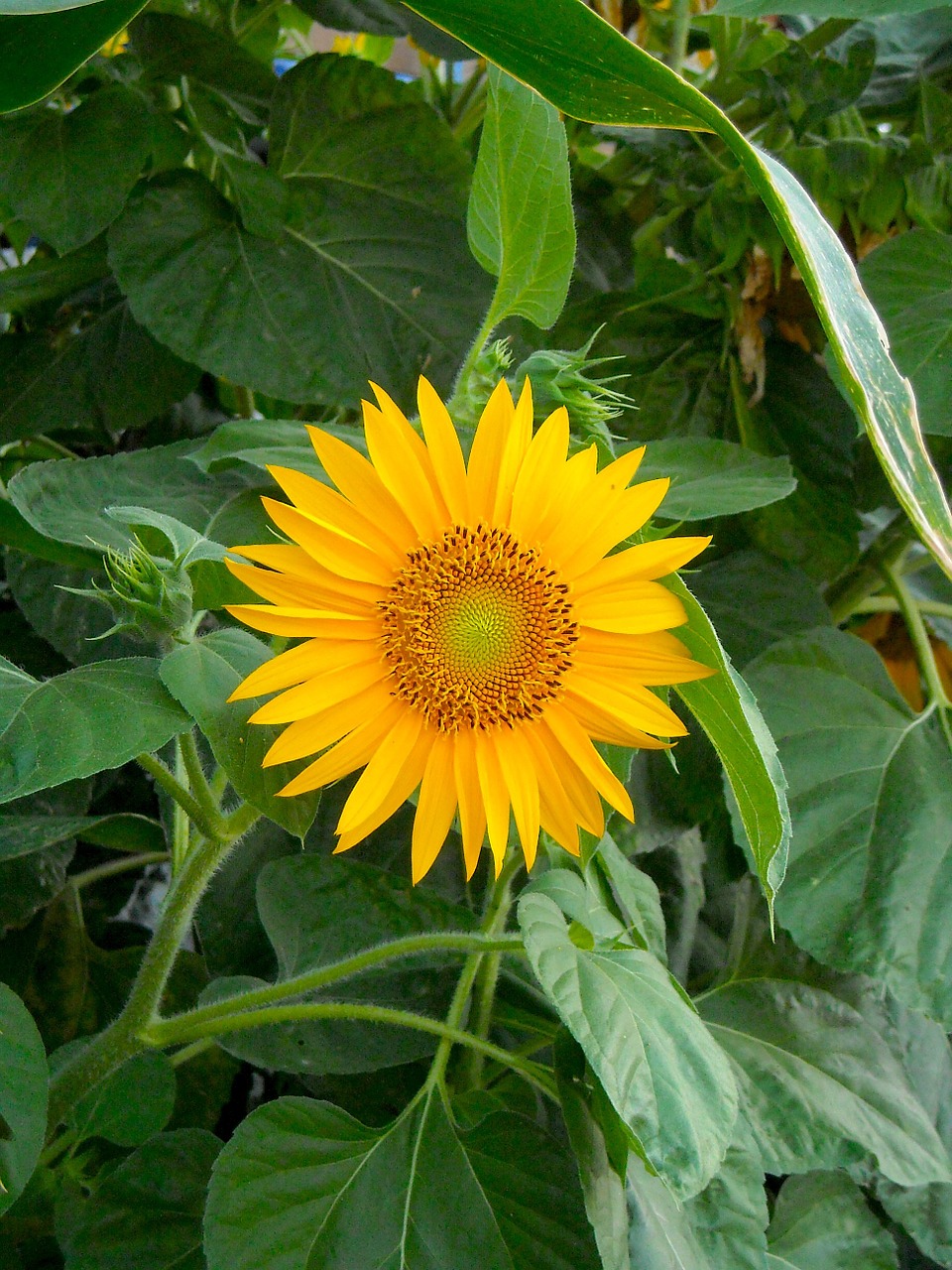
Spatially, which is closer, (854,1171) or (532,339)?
(854,1171)

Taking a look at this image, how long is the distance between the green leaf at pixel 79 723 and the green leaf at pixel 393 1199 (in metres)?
0.18

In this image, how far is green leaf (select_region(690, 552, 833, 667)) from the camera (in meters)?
0.62

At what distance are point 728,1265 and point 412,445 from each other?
32 centimetres

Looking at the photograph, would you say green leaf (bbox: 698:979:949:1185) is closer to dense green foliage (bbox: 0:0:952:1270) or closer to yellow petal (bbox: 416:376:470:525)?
dense green foliage (bbox: 0:0:952:1270)

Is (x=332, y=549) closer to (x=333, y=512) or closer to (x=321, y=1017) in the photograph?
(x=333, y=512)

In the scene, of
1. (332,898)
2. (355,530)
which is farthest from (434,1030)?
(355,530)

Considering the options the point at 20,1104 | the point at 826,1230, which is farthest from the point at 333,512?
the point at 826,1230

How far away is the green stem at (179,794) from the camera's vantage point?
0.35 meters

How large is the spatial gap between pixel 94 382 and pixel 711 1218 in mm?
560

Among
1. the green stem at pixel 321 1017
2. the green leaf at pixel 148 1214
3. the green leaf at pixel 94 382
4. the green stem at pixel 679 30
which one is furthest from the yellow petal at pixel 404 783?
the green stem at pixel 679 30

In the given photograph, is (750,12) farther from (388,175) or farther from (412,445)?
(412,445)

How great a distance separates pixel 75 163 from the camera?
22.8 inches

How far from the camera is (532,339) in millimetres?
590

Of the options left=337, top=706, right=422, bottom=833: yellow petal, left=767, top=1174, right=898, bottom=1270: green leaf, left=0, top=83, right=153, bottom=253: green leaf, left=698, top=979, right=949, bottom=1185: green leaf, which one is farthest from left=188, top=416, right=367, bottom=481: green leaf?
left=767, top=1174, right=898, bottom=1270: green leaf
